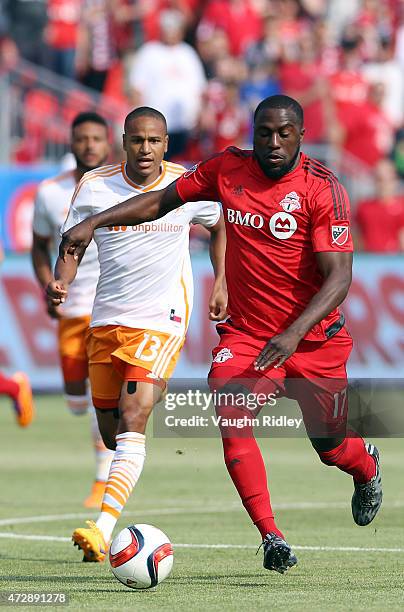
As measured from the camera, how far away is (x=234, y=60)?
2167cm

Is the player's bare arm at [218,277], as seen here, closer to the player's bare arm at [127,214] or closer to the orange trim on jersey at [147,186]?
the orange trim on jersey at [147,186]

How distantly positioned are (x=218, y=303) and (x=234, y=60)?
1312cm

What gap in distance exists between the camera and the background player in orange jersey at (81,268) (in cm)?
1080

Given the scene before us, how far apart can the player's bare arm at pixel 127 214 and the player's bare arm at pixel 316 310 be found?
0.99 m

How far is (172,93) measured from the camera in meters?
21.0

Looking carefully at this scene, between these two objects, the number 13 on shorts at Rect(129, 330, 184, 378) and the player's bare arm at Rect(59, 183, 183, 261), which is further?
the number 13 on shorts at Rect(129, 330, 184, 378)

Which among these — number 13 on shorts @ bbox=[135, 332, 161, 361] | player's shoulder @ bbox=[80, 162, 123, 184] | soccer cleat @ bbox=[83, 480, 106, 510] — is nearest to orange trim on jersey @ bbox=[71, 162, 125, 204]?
player's shoulder @ bbox=[80, 162, 123, 184]

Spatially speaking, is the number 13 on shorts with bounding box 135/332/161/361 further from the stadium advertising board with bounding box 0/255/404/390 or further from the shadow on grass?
the stadium advertising board with bounding box 0/255/404/390

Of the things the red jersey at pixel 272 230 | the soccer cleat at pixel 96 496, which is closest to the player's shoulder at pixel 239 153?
the red jersey at pixel 272 230

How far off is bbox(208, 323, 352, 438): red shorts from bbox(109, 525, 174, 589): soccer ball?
36.9 inches

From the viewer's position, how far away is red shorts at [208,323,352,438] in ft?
24.8

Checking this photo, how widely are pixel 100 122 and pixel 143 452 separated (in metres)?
3.65

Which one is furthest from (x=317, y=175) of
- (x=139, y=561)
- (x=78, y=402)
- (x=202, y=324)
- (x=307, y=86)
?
(x=307, y=86)

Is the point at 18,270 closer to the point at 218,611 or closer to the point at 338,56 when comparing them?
the point at 338,56
